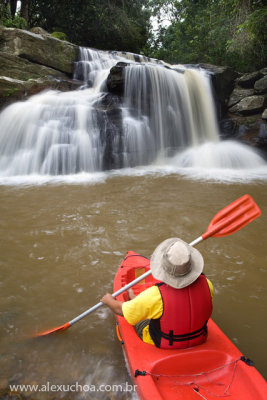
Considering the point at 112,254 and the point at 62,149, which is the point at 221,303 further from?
the point at 62,149

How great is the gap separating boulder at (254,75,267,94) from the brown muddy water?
7321 mm

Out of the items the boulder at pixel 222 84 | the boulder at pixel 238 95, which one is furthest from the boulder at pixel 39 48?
the boulder at pixel 238 95

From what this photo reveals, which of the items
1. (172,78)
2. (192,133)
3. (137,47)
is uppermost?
(137,47)

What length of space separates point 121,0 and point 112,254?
19.5m

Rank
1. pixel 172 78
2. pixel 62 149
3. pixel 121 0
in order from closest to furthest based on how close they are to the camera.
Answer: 1. pixel 62 149
2. pixel 172 78
3. pixel 121 0

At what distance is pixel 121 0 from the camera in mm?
17438

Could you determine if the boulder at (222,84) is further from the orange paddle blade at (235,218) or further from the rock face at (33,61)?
the orange paddle blade at (235,218)

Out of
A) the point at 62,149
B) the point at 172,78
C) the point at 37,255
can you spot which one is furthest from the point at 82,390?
the point at 172,78

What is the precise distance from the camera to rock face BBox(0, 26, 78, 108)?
1070 cm

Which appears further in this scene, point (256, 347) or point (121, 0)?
point (121, 0)

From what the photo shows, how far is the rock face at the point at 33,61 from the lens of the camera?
35.1ft

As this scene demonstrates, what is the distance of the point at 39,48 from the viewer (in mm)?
12086

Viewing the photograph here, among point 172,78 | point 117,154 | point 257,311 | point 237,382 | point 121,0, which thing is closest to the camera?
point 237,382

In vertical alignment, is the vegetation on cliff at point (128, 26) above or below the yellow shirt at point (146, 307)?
above
